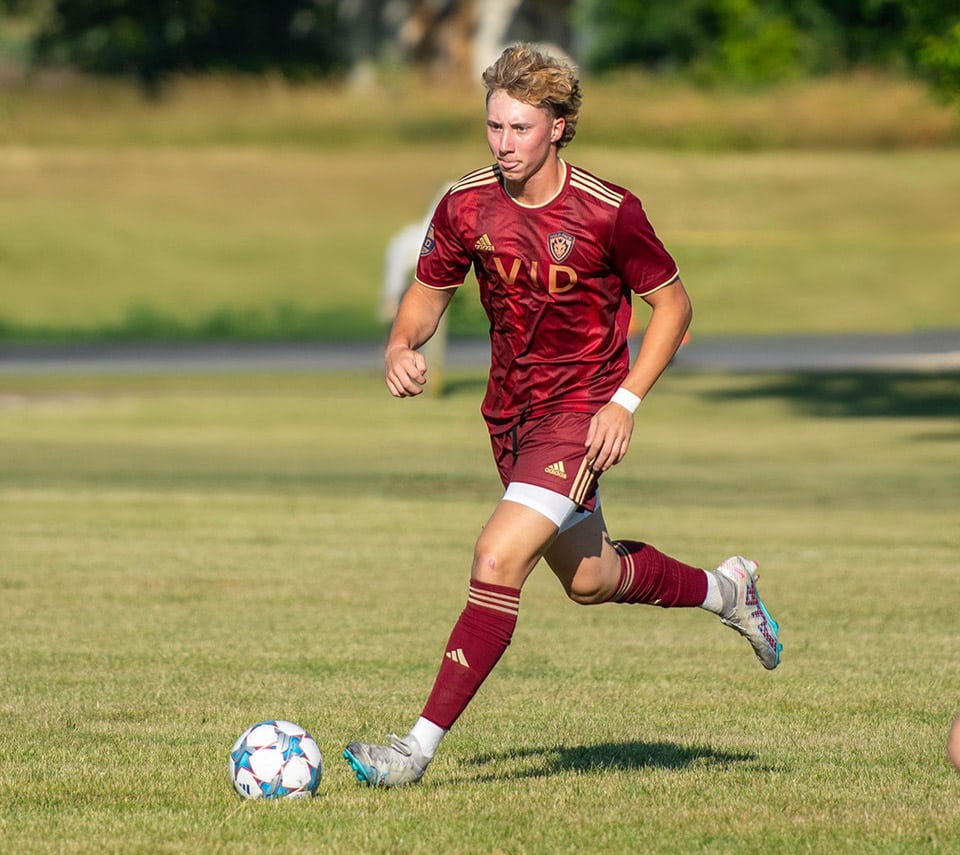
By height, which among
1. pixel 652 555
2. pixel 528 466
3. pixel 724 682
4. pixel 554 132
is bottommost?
pixel 724 682

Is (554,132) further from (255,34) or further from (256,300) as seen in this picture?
(255,34)

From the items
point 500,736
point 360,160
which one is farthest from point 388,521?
point 360,160

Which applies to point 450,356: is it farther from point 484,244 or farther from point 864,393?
point 484,244

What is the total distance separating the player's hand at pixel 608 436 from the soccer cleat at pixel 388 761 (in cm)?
110

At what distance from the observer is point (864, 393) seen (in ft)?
98.7

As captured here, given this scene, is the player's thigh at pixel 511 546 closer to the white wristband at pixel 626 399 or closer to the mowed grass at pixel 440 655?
the white wristband at pixel 626 399

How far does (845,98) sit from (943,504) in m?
47.2

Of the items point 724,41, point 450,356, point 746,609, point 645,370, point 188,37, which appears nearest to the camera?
point 645,370

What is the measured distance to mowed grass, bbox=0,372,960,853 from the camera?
6016mm

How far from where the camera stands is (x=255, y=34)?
70688 mm

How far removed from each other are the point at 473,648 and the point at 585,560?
632 millimetres

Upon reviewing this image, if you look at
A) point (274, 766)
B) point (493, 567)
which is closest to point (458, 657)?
point (493, 567)

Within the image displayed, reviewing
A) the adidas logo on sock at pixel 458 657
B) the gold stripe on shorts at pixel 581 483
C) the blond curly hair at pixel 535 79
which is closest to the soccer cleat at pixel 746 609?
the gold stripe on shorts at pixel 581 483

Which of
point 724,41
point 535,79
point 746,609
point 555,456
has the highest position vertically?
point 535,79
